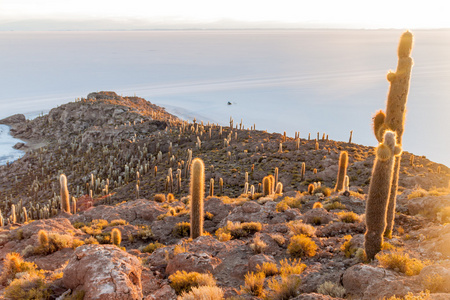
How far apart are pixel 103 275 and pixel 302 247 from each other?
5.64 m

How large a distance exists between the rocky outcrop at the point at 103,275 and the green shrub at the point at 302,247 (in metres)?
4.60

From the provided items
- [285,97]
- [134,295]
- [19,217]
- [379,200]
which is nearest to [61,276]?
[134,295]

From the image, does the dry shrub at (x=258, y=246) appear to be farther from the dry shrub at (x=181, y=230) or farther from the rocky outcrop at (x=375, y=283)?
the dry shrub at (x=181, y=230)

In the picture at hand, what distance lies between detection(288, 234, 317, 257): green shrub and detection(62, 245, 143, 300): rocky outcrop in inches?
181

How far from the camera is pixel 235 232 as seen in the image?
12.9 metres

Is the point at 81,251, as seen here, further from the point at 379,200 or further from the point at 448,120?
the point at 448,120

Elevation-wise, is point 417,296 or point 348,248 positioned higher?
point 417,296

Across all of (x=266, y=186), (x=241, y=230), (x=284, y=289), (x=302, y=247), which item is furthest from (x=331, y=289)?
(x=266, y=186)

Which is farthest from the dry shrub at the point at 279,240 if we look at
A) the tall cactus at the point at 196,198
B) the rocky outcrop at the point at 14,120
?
the rocky outcrop at the point at 14,120

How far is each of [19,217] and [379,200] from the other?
104ft

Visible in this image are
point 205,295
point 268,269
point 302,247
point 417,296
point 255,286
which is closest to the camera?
point 417,296

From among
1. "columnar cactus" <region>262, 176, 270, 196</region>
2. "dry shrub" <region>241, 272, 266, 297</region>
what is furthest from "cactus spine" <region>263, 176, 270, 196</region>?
"dry shrub" <region>241, 272, 266, 297</region>

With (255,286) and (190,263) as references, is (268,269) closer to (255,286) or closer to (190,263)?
(255,286)

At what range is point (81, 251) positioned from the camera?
8.10 meters
